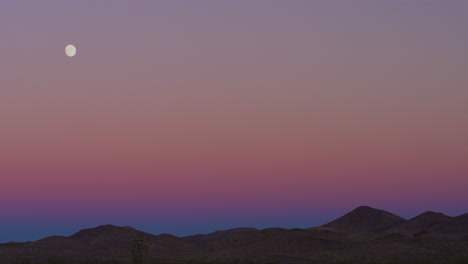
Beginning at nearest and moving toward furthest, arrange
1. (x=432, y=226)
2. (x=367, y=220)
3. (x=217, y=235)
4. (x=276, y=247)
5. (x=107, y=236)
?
(x=276, y=247) < (x=107, y=236) < (x=432, y=226) < (x=217, y=235) < (x=367, y=220)

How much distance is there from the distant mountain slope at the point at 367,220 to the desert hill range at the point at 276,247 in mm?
9856

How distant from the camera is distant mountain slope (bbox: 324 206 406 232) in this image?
545ft

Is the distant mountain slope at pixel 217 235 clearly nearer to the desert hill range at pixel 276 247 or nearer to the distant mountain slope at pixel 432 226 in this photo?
the desert hill range at pixel 276 247

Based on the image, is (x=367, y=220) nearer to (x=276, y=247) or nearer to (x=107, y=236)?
(x=276, y=247)

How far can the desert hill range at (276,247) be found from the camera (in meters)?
93.9

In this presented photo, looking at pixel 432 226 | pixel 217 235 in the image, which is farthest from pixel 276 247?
pixel 432 226

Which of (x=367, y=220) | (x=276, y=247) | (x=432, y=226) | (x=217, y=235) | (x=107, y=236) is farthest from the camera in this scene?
(x=367, y=220)

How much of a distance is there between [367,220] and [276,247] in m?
66.2

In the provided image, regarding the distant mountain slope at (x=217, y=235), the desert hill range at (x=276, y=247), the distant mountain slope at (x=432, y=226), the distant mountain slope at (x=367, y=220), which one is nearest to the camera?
the desert hill range at (x=276, y=247)

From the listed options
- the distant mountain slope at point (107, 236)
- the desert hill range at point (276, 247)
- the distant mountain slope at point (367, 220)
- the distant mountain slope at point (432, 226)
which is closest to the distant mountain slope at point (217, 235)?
the distant mountain slope at point (367, 220)

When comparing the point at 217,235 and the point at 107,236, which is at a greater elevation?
the point at 217,235

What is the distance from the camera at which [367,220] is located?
17225 cm

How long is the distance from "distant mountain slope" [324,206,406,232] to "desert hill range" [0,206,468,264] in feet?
32.3

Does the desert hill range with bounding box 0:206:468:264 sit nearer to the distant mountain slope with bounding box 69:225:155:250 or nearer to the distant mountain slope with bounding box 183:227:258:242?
the distant mountain slope with bounding box 69:225:155:250
